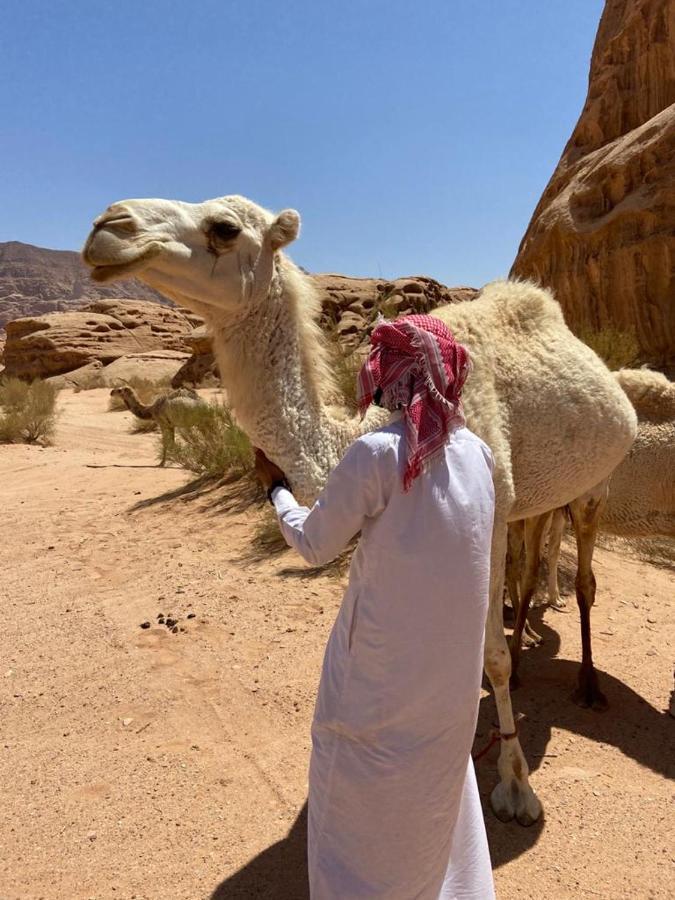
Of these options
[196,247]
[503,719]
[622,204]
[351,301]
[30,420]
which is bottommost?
[30,420]

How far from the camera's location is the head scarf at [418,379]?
65.8 inches

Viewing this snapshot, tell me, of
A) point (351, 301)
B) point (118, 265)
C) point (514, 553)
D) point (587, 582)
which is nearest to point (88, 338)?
point (351, 301)

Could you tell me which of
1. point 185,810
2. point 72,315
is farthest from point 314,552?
point 72,315

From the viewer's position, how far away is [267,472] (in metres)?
2.27

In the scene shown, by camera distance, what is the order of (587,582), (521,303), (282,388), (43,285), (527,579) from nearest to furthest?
(282,388)
(521,303)
(587,582)
(527,579)
(43,285)

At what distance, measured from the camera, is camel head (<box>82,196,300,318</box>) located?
206 centimetres

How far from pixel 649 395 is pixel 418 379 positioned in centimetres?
329

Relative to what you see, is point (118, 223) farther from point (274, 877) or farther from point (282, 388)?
point (274, 877)

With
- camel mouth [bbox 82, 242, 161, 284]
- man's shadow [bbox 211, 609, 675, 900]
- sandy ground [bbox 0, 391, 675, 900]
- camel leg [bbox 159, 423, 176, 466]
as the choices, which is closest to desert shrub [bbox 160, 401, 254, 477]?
camel leg [bbox 159, 423, 176, 466]

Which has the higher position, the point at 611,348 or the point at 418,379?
the point at 611,348

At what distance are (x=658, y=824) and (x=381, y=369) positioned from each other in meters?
2.56

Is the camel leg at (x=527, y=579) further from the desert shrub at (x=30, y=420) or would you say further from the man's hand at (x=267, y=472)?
the desert shrub at (x=30, y=420)

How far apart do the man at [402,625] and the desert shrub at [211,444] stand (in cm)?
634

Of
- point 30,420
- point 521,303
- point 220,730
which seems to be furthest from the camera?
point 30,420
